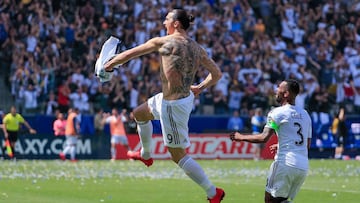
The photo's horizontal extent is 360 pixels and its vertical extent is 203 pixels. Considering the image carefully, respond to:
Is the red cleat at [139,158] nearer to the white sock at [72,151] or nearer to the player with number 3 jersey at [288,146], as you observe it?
the player with number 3 jersey at [288,146]

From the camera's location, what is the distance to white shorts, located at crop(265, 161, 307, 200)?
1274 centimetres

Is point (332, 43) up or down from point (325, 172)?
up

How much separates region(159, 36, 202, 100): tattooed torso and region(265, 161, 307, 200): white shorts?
70.8 inches

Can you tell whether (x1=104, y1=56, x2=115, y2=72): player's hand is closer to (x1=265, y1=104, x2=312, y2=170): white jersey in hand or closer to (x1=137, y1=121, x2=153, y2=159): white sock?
(x1=137, y1=121, x2=153, y2=159): white sock

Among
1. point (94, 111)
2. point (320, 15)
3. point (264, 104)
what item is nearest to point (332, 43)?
point (320, 15)

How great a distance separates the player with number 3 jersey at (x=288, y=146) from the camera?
41.7 ft

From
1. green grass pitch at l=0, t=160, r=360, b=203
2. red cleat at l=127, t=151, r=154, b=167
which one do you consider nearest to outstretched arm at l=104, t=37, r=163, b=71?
red cleat at l=127, t=151, r=154, b=167

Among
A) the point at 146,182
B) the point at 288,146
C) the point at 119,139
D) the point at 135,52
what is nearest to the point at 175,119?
→ the point at 135,52

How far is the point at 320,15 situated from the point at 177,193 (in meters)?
25.3

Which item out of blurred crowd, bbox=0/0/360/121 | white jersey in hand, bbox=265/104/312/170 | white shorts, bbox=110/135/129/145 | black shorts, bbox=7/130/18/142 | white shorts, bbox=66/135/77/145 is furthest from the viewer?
blurred crowd, bbox=0/0/360/121

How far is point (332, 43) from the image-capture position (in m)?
43.8

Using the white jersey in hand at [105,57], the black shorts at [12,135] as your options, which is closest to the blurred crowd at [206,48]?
the black shorts at [12,135]

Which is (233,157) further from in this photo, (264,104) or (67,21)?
(67,21)

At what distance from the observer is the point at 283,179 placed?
41.9 feet
